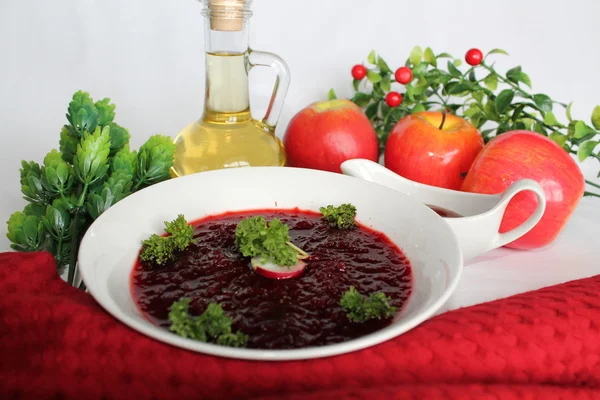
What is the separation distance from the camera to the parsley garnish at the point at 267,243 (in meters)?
1.63

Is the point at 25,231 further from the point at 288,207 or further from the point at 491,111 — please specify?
the point at 491,111

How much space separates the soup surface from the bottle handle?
0.77 meters

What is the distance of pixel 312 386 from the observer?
4.09 ft

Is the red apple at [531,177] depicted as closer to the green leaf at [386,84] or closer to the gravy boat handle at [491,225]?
the gravy boat handle at [491,225]

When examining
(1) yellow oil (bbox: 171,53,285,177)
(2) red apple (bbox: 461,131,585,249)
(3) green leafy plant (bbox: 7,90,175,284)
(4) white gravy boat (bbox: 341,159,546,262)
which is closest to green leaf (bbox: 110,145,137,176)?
(3) green leafy plant (bbox: 7,90,175,284)

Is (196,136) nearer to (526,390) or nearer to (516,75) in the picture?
(516,75)

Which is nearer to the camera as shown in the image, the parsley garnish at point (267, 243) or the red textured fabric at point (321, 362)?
the red textured fabric at point (321, 362)

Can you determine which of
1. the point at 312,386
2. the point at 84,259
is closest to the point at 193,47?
the point at 84,259

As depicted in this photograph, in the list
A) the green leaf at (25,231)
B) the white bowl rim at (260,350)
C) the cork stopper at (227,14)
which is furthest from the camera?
the cork stopper at (227,14)

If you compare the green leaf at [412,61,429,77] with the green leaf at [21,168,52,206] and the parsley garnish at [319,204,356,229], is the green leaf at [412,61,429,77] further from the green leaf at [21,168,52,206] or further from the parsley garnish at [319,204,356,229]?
the green leaf at [21,168,52,206]

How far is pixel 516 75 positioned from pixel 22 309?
86.1 inches

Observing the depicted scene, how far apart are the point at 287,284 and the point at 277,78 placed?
48.3 inches

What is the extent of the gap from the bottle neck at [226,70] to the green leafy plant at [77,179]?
40 cm

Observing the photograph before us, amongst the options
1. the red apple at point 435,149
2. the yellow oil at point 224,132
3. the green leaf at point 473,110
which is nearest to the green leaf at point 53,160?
the yellow oil at point 224,132
